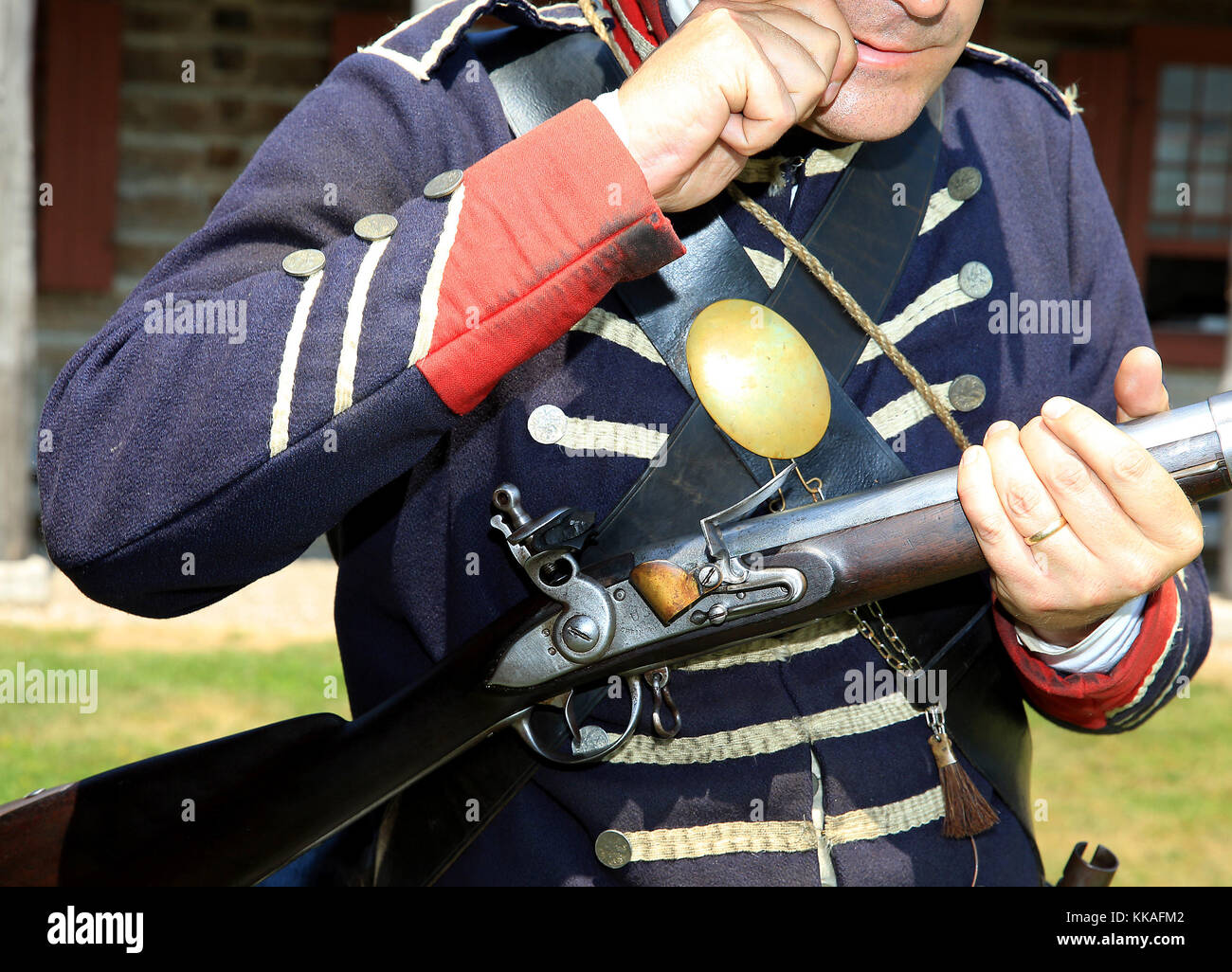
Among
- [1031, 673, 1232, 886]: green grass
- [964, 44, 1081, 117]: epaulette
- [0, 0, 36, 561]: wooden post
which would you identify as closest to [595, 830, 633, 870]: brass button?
[964, 44, 1081, 117]: epaulette

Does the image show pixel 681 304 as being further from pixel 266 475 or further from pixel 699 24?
pixel 266 475

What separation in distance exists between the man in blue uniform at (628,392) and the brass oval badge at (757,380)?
3.2 inches

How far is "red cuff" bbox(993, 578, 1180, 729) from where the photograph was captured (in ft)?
5.27

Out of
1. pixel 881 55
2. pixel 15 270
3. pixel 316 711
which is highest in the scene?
pixel 881 55

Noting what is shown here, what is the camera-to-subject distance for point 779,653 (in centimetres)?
158

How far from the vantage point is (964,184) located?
1725 mm

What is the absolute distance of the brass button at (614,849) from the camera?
60.6 inches

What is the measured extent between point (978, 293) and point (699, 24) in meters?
0.59

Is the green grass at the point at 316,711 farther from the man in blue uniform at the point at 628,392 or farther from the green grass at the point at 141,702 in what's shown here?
the man in blue uniform at the point at 628,392

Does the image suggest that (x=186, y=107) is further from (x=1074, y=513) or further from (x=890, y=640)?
(x=1074, y=513)
